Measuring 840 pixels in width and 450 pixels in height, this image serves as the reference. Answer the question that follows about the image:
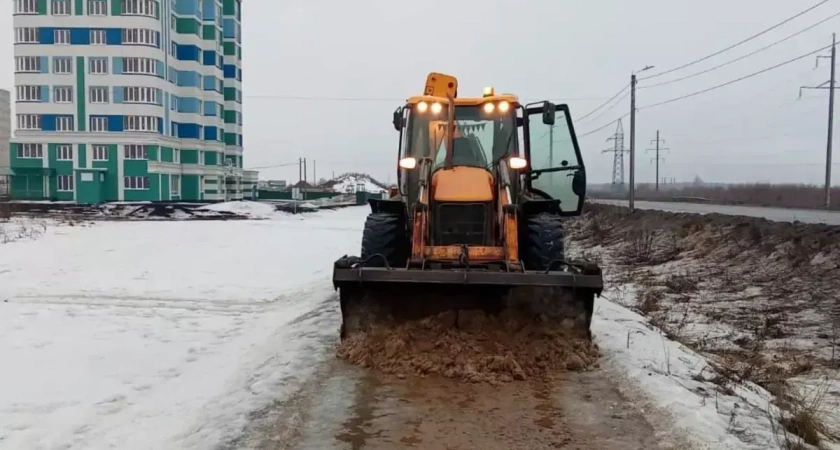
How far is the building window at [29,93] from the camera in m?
54.4

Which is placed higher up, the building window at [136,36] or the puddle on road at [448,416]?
the building window at [136,36]

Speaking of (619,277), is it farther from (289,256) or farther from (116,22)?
(116,22)

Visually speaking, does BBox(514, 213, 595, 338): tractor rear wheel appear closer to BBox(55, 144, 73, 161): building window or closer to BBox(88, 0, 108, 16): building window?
BBox(55, 144, 73, 161): building window

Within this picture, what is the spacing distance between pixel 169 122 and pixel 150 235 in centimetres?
3834

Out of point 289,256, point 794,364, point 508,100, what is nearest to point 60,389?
point 508,100

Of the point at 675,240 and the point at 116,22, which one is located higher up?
the point at 116,22

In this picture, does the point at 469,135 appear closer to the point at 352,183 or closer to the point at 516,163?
the point at 516,163

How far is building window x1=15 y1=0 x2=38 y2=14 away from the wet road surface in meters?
59.4

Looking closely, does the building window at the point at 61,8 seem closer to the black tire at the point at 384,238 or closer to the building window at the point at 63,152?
the building window at the point at 63,152

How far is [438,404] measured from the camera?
554 cm

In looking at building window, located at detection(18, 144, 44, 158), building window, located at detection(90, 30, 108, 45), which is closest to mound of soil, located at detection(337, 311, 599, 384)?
building window, located at detection(90, 30, 108, 45)

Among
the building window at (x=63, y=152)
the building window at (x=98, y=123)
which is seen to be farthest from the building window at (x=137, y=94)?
the building window at (x=63, y=152)

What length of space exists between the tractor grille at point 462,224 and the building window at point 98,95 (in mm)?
54874

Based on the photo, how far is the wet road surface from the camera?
475 centimetres
